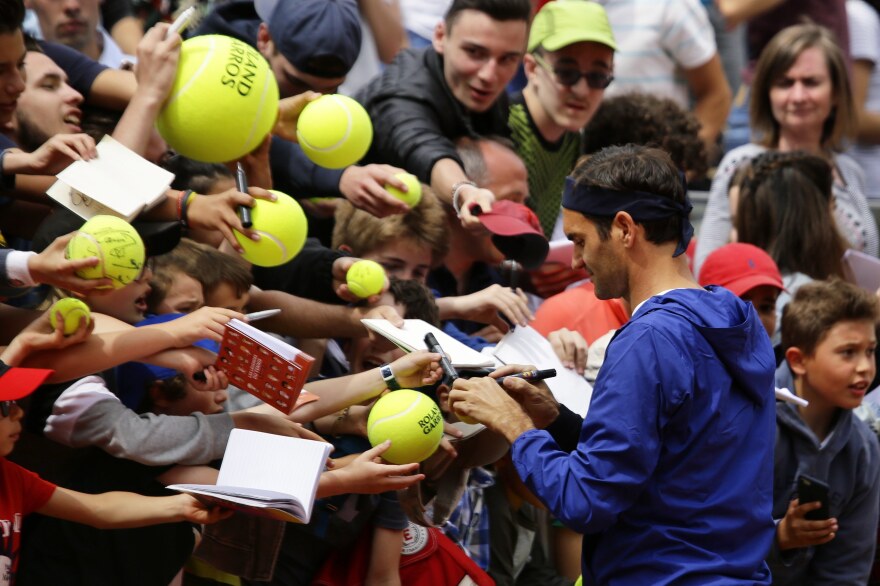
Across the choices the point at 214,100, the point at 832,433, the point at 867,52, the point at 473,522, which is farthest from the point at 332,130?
the point at 867,52

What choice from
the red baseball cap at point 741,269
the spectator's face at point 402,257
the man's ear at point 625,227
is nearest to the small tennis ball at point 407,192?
the spectator's face at point 402,257

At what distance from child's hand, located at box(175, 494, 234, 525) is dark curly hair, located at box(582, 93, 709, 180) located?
289 cm

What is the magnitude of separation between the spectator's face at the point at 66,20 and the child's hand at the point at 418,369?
2.55 meters

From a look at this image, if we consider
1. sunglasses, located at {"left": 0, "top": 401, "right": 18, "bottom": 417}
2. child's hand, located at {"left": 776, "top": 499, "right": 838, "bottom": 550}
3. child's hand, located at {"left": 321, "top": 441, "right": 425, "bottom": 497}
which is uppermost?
sunglasses, located at {"left": 0, "top": 401, "right": 18, "bottom": 417}

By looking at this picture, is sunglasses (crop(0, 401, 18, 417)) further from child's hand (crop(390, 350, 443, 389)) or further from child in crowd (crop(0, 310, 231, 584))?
child's hand (crop(390, 350, 443, 389))

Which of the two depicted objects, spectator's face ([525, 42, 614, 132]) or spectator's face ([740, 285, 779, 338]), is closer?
spectator's face ([740, 285, 779, 338])

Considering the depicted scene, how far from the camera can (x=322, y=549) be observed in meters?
4.25

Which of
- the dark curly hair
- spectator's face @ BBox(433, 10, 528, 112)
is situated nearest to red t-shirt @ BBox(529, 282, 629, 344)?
spectator's face @ BBox(433, 10, 528, 112)

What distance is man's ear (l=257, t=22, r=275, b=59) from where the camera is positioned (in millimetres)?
4926

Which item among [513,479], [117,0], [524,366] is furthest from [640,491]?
[117,0]

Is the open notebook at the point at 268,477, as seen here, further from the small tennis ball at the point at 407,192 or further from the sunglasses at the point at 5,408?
the small tennis ball at the point at 407,192

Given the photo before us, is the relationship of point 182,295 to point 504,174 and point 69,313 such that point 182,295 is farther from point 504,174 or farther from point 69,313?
point 504,174

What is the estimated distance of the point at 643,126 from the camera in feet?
19.2

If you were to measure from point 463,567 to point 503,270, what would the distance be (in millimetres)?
1186
